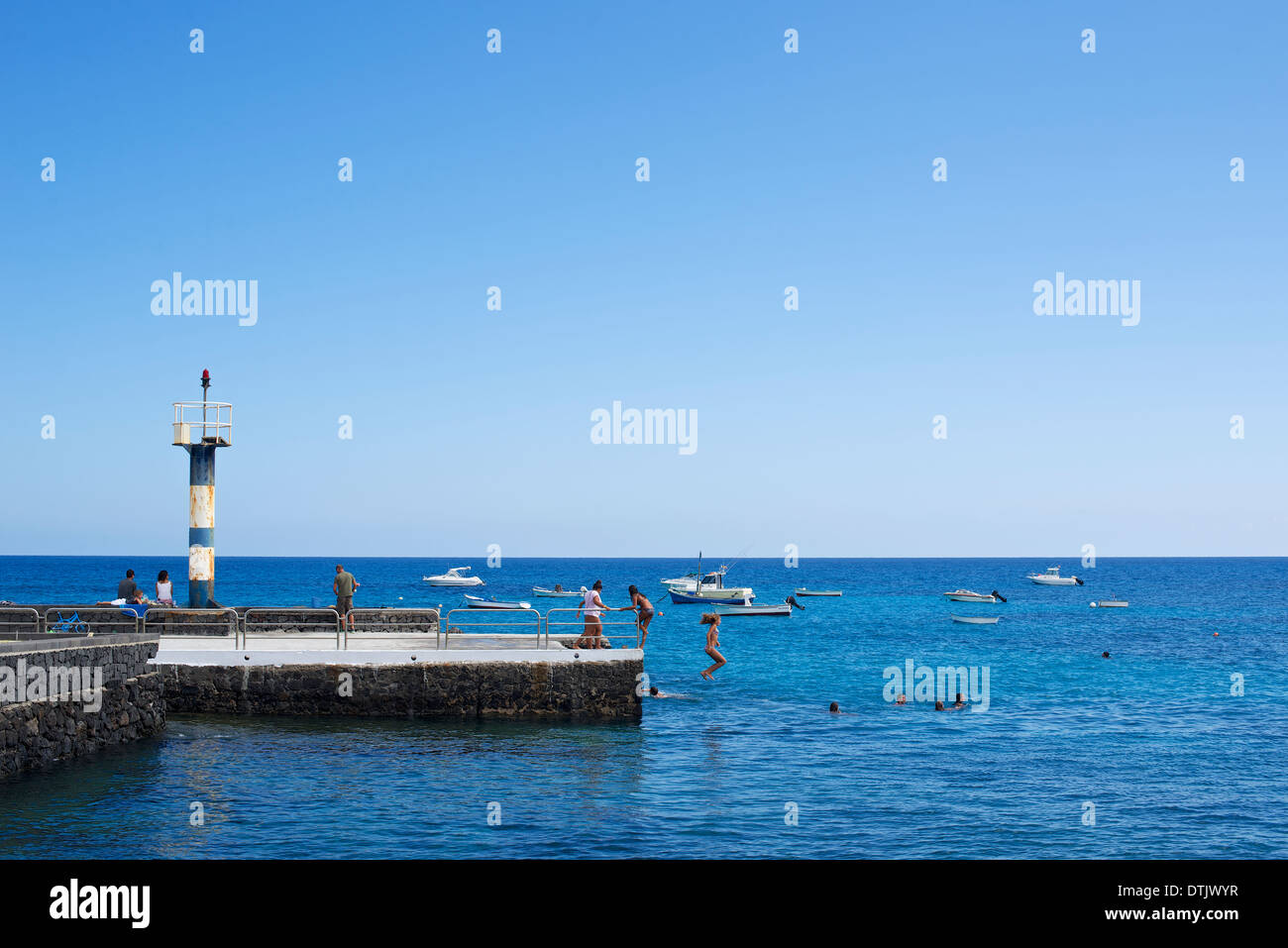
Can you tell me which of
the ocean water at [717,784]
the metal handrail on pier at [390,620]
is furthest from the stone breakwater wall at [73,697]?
the metal handrail on pier at [390,620]

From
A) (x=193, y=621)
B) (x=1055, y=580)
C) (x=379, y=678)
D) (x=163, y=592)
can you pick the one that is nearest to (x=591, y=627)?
(x=379, y=678)

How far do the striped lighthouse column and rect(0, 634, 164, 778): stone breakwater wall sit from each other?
26.9 ft

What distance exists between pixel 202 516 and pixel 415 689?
508 inches

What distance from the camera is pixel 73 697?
72.6 ft

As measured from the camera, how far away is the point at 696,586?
109250mm

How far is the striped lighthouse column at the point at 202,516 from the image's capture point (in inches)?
1344

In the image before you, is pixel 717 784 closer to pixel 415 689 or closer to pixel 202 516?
pixel 415 689

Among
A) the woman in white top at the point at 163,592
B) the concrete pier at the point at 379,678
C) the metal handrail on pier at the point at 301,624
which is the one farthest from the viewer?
the woman in white top at the point at 163,592

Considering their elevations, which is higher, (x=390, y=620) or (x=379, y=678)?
(x=390, y=620)

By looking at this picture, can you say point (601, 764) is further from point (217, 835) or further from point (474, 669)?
point (217, 835)

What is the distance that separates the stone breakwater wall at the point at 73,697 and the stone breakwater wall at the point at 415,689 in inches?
57.3

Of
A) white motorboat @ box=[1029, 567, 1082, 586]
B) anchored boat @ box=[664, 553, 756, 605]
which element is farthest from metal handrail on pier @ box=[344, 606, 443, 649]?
white motorboat @ box=[1029, 567, 1082, 586]

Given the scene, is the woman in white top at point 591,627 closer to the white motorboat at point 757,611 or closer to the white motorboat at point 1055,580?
the white motorboat at point 757,611

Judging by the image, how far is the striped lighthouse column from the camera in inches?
1344
